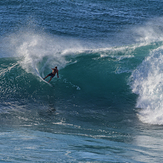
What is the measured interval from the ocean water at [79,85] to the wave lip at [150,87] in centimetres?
5

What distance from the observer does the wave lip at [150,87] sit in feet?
37.6

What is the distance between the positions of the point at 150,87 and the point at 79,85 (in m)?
4.13

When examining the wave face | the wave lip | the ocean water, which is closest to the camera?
the ocean water

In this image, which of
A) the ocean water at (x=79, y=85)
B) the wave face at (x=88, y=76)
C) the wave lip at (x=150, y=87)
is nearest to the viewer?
the ocean water at (x=79, y=85)

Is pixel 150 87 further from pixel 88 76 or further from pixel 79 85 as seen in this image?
pixel 79 85

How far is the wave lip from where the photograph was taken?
37.6ft

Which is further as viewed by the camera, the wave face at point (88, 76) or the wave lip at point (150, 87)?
the wave face at point (88, 76)

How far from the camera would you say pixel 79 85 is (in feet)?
45.3

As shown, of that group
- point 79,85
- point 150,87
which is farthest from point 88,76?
point 150,87

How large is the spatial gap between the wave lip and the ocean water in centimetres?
5

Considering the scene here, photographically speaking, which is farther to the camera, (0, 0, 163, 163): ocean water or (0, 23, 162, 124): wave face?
(0, 23, 162, 124): wave face

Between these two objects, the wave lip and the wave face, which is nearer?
the wave lip

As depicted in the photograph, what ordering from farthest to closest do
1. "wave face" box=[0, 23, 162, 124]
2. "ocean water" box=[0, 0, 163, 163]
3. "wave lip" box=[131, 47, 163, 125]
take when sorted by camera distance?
"wave face" box=[0, 23, 162, 124]
"wave lip" box=[131, 47, 163, 125]
"ocean water" box=[0, 0, 163, 163]

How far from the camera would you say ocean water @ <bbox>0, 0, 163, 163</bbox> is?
703cm
